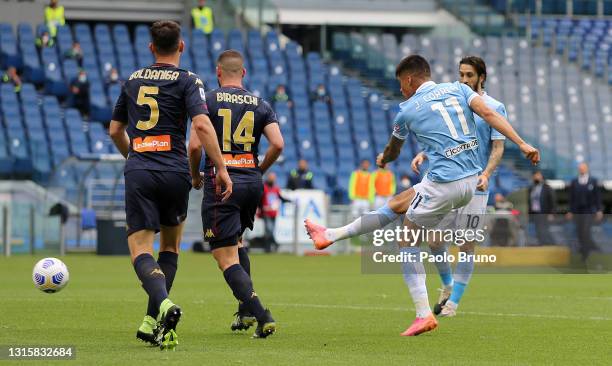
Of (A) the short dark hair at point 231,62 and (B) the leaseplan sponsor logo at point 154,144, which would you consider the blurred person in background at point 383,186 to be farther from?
(B) the leaseplan sponsor logo at point 154,144

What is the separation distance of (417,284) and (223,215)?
1.59 meters

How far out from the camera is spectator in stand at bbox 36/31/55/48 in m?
34.8

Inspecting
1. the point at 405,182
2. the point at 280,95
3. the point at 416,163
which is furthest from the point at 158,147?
the point at 280,95

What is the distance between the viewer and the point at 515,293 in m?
16.0

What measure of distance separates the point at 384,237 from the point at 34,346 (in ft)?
38.9

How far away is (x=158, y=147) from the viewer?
369 inches

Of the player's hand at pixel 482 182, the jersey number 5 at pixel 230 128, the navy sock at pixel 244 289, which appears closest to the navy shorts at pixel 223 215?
the navy sock at pixel 244 289

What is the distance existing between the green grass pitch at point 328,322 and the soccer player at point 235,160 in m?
0.64

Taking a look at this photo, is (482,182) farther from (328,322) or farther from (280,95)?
(280,95)

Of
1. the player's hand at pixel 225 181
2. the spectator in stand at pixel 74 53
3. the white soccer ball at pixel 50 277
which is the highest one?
the spectator in stand at pixel 74 53

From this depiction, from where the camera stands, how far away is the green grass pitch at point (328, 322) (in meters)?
8.88

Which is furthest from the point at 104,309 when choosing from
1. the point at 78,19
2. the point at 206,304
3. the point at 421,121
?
the point at 78,19

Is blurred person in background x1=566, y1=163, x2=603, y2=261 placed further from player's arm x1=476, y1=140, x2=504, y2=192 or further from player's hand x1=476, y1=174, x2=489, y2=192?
player's hand x1=476, y1=174, x2=489, y2=192

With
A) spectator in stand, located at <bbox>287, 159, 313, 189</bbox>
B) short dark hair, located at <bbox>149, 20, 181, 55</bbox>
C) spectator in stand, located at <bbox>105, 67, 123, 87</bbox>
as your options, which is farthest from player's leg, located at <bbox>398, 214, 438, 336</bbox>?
spectator in stand, located at <bbox>105, 67, 123, 87</bbox>
